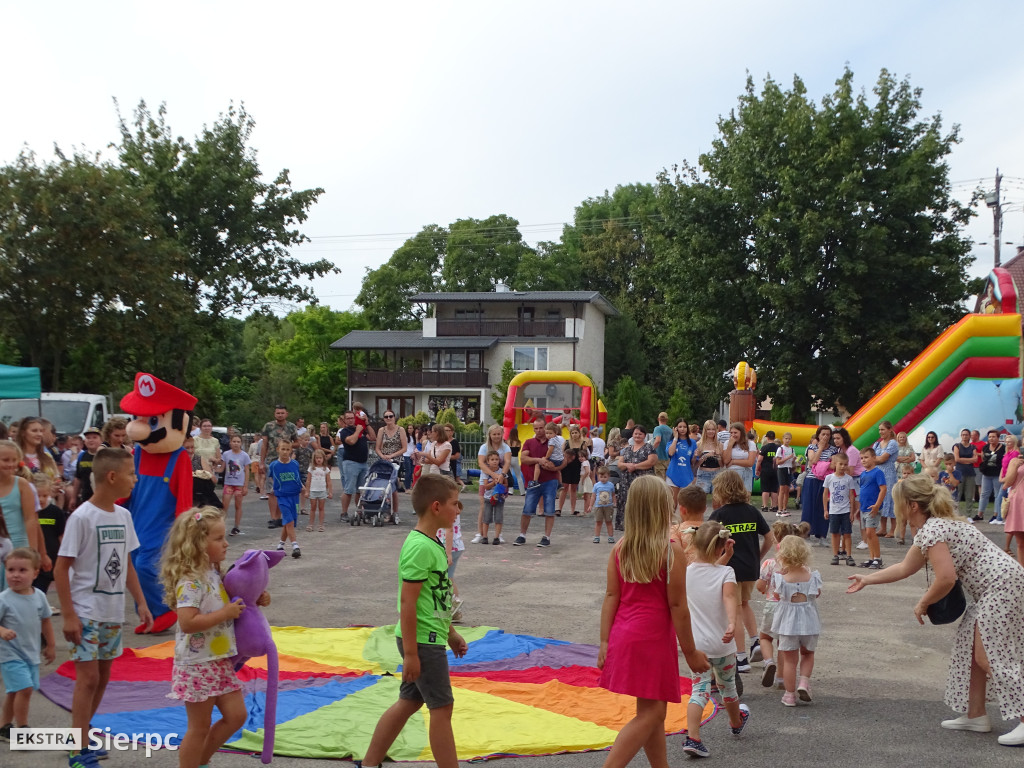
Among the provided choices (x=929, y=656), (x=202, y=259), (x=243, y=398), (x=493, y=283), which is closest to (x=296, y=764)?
(x=929, y=656)

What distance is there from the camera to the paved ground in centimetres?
571

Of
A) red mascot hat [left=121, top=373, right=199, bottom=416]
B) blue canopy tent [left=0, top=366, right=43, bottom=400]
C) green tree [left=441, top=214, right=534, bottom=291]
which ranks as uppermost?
green tree [left=441, top=214, right=534, bottom=291]

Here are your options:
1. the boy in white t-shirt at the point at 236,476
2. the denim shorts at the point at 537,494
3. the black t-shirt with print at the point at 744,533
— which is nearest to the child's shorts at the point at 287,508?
the boy in white t-shirt at the point at 236,476

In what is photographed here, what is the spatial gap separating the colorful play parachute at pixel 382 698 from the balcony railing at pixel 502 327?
47.9 m

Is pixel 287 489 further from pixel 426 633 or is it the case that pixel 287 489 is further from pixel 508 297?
pixel 508 297

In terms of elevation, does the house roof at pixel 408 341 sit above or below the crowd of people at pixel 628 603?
above

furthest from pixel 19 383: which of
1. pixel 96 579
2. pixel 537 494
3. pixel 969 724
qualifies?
pixel 969 724

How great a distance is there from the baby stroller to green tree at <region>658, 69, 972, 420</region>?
21.5m

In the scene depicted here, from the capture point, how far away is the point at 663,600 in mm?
Result: 4766

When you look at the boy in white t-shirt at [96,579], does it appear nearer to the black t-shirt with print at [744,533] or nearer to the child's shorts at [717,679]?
the child's shorts at [717,679]

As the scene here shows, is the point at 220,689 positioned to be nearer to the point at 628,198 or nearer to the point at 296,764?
the point at 296,764

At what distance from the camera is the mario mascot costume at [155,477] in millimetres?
8570

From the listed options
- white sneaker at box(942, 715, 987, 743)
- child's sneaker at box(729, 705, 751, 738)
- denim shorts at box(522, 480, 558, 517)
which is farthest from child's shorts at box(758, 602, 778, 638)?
denim shorts at box(522, 480, 558, 517)

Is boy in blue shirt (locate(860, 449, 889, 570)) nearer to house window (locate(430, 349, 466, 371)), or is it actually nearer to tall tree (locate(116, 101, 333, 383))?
tall tree (locate(116, 101, 333, 383))
